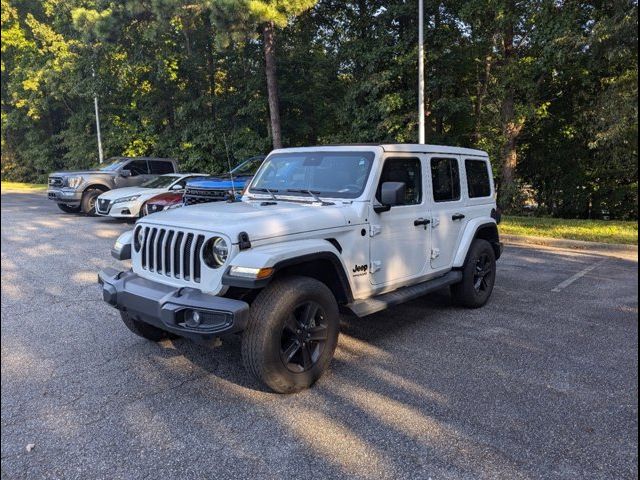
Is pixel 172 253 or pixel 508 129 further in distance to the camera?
pixel 508 129

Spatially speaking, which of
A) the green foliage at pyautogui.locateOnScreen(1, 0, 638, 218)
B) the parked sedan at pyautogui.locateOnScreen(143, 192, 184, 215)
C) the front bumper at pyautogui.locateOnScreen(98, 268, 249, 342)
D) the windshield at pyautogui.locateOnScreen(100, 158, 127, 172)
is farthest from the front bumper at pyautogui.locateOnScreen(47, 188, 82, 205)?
the front bumper at pyautogui.locateOnScreen(98, 268, 249, 342)

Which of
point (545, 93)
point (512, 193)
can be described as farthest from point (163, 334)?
point (545, 93)

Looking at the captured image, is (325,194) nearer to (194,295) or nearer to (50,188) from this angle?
(194,295)

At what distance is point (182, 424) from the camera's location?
319 centimetres

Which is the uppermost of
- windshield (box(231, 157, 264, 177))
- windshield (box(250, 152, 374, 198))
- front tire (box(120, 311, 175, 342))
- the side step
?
windshield (box(231, 157, 264, 177))

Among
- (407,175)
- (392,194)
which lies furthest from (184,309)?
(407,175)

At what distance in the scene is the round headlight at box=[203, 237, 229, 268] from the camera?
138 inches

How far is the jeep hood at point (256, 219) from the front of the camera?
3551 millimetres

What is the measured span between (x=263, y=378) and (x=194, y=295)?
76 centimetres

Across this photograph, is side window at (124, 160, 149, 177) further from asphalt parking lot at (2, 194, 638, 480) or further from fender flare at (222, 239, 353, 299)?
fender flare at (222, 239, 353, 299)

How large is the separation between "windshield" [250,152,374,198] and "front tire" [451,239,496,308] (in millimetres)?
1854

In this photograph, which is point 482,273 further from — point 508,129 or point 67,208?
point 67,208

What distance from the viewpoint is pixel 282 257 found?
3445mm

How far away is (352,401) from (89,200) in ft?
43.8
